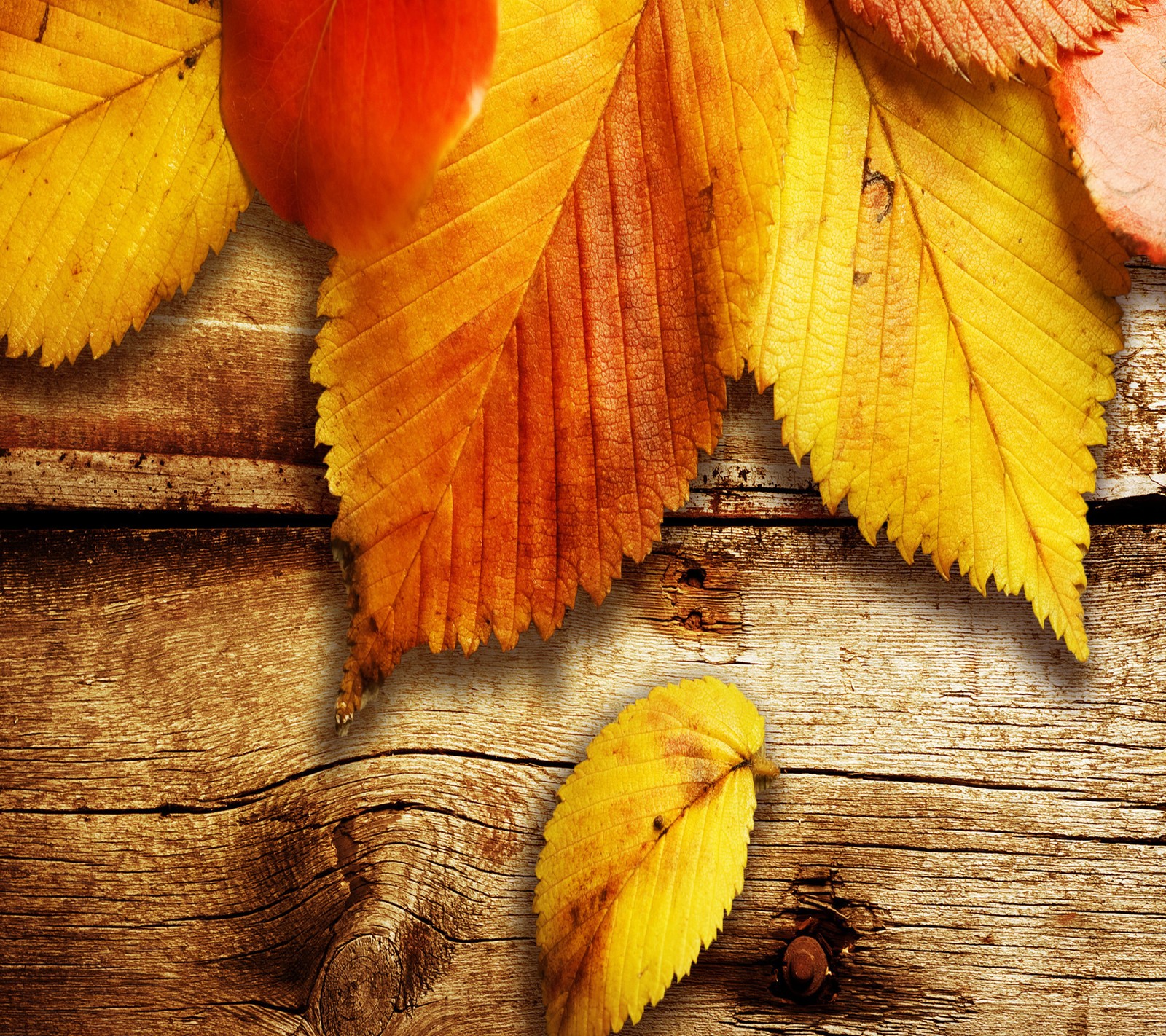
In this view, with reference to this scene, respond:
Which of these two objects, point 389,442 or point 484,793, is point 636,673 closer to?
point 484,793

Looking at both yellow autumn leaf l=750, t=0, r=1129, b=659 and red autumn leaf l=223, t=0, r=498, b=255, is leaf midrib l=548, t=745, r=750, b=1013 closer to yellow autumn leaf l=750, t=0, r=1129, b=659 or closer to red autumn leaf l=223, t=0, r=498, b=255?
yellow autumn leaf l=750, t=0, r=1129, b=659

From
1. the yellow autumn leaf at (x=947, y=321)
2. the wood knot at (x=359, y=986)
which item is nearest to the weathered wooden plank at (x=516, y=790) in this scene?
the wood knot at (x=359, y=986)

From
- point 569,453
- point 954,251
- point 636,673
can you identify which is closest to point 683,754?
point 636,673

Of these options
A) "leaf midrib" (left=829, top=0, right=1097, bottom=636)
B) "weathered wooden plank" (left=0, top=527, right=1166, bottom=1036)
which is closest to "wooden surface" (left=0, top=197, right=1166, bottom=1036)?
"weathered wooden plank" (left=0, top=527, right=1166, bottom=1036)

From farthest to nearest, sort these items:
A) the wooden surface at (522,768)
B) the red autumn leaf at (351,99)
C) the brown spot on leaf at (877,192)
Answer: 1. the wooden surface at (522,768)
2. the brown spot on leaf at (877,192)
3. the red autumn leaf at (351,99)

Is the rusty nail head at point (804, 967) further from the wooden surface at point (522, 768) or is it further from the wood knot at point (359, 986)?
the wood knot at point (359, 986)

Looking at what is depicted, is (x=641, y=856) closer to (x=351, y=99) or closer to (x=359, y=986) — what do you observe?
(x=359, y=986)
